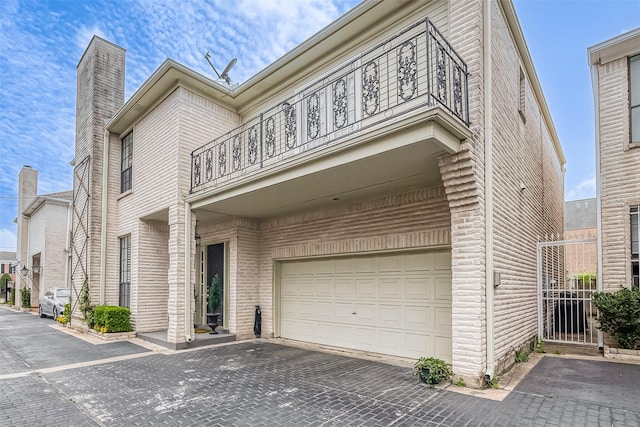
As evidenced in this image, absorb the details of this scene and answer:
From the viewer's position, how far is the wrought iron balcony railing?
523 centimetres

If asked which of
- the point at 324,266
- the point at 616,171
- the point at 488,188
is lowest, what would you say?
the point at 324,266

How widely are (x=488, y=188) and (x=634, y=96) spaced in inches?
200

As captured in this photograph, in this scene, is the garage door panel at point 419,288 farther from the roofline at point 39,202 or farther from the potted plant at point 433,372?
the roofline at point 39,202

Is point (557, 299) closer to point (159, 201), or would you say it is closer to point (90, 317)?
point (159, 201)

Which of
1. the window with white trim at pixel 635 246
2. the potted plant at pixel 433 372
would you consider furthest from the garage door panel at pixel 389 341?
the window with white trim at pixel 635 246

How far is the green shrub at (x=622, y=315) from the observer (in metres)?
6.89

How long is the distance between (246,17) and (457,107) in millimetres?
8722

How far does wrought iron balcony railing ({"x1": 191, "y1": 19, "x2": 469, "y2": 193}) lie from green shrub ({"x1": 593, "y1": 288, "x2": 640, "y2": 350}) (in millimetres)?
4751

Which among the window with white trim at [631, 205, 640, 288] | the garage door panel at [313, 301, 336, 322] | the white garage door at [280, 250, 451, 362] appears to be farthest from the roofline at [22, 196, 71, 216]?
the window with white trim at [631, 205, 640, 288]

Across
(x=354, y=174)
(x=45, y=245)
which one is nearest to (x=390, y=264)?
(x=354, y=174)

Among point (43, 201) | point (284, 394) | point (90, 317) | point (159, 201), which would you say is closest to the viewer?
point (284, 394)

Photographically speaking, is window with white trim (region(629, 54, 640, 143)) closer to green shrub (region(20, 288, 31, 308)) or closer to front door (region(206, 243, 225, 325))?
front door (region(206, 243, 225, 325))

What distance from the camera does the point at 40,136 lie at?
885 inches

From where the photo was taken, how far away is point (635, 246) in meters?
7.69
